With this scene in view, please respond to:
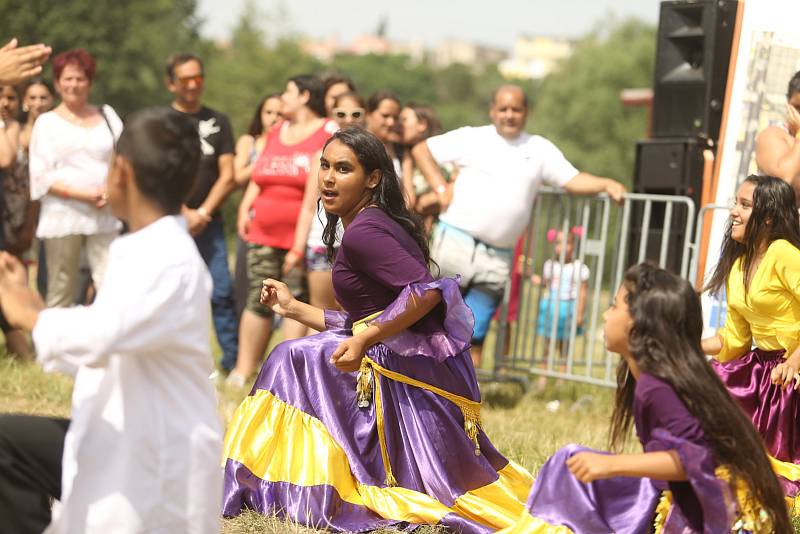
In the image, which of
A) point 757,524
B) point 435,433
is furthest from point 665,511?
point 435,433

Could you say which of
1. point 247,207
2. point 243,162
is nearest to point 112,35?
point 243,162

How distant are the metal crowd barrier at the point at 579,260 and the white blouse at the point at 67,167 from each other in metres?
2.86

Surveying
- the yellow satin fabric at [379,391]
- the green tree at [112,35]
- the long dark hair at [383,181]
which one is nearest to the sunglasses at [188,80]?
the long dark hair at [383,181]

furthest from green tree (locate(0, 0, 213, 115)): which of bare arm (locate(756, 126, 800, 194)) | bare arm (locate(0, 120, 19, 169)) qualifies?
bare arm (locate(756, 126, 800, 194))

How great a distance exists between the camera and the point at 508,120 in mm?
7066

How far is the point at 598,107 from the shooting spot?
2176 inches

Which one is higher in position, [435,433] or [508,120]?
[508,120]

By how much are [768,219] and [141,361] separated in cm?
278

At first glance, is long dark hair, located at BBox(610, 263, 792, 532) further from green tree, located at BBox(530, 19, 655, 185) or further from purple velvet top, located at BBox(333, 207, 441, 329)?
green tree, located at BBox(530, 19, 655, 185)

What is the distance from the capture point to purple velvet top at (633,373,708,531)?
322 centimetres

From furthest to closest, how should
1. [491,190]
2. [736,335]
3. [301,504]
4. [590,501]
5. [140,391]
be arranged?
1. [491,190]
2. [736,335]
3. [301,504]
4. [590,501]
5. [140,391]

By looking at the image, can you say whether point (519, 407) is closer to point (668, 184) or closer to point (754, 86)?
point (668, 184)

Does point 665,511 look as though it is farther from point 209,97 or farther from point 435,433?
point 209,97

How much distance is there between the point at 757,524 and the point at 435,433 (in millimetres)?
1374
